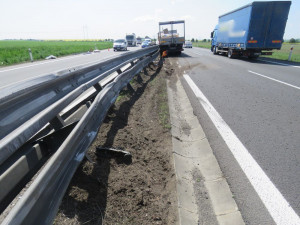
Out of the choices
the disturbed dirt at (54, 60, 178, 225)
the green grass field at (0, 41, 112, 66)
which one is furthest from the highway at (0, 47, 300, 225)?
the green grass field at (0, 41, 112, 66)

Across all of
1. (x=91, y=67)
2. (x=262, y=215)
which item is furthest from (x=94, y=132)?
(x=262, y=215)

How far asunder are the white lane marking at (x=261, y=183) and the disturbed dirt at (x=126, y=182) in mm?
960

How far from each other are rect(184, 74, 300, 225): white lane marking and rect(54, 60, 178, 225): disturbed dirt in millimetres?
960

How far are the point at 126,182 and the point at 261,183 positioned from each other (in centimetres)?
160

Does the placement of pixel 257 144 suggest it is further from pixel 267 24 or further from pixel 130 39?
pixel 130 39

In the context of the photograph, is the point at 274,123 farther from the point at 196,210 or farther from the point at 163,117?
the point at 196,210

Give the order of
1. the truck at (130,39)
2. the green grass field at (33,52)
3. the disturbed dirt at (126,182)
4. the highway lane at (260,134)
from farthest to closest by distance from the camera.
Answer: the truck at (130,39) < the green grass field at (33,52) < the highway lane at (260,134) < the disturbed dirt at (126,182)

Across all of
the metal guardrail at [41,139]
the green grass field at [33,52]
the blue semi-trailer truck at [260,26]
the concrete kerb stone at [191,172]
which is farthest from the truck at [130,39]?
the metal guardrail at [41,139]

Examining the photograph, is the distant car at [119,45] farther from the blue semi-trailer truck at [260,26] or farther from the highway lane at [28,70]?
the blue semi-trailer truck at [260,26]

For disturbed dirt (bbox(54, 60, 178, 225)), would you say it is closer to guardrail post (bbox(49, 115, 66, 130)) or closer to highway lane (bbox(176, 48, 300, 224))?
guardrail post (bbox(49, 115, 66, 130))

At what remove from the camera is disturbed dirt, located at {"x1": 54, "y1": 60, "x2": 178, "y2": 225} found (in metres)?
1.91

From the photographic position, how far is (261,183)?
2395 mm

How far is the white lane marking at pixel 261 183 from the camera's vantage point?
1.96 meters

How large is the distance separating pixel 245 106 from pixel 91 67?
3.73 m
